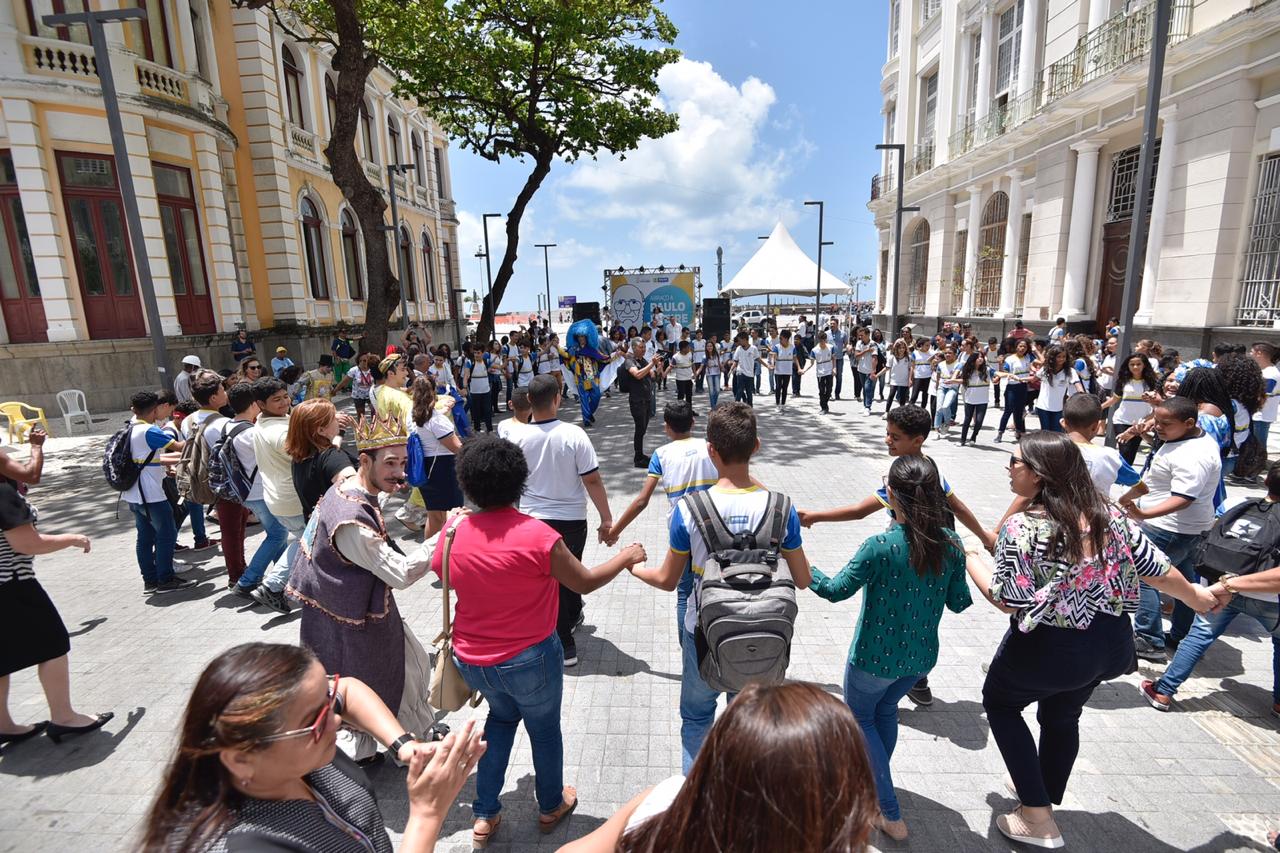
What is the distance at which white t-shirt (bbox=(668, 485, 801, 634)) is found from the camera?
8.36ft

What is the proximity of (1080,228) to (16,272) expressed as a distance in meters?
23.8

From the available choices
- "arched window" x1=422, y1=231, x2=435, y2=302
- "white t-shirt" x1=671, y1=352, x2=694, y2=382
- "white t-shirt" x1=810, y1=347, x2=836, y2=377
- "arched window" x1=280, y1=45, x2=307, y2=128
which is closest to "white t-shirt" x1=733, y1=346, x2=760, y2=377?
"white t-shirt" x1=671, y1=352, x2=694, y2=382

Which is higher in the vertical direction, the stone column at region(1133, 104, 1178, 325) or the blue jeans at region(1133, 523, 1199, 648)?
the stone column at region(1133, 104, 1178, 325)

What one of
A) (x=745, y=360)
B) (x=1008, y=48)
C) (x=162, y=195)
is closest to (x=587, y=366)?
(x=745, y=360)

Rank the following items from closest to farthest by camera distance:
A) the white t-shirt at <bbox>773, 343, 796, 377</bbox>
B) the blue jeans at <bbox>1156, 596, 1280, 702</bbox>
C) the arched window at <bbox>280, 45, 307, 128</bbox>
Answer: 1. the blue jeans at <bbox>1156, 596, 1280, 702</bbox>
2. the white t-shirt at <bbox>773, 343, 796, 377</bbox>
3. the arched window at <bbox>280, 45, 307, 128</bbox>

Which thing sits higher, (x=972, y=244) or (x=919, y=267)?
(x=972, y=244)

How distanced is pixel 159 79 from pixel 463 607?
17.5 m

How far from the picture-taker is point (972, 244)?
69.5 ft

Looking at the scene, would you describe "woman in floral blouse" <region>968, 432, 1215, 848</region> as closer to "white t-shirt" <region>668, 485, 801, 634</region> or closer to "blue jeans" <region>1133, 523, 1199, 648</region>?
"white t-shirt" <region>668, 485, 801, 634</region>

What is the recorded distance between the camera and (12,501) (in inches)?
130

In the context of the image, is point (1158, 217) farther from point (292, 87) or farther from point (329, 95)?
point (329, 95)

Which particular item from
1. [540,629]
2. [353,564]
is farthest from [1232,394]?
[353,564]

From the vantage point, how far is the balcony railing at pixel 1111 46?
39.3 feet

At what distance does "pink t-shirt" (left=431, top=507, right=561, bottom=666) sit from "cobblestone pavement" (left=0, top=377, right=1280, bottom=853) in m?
1.03
